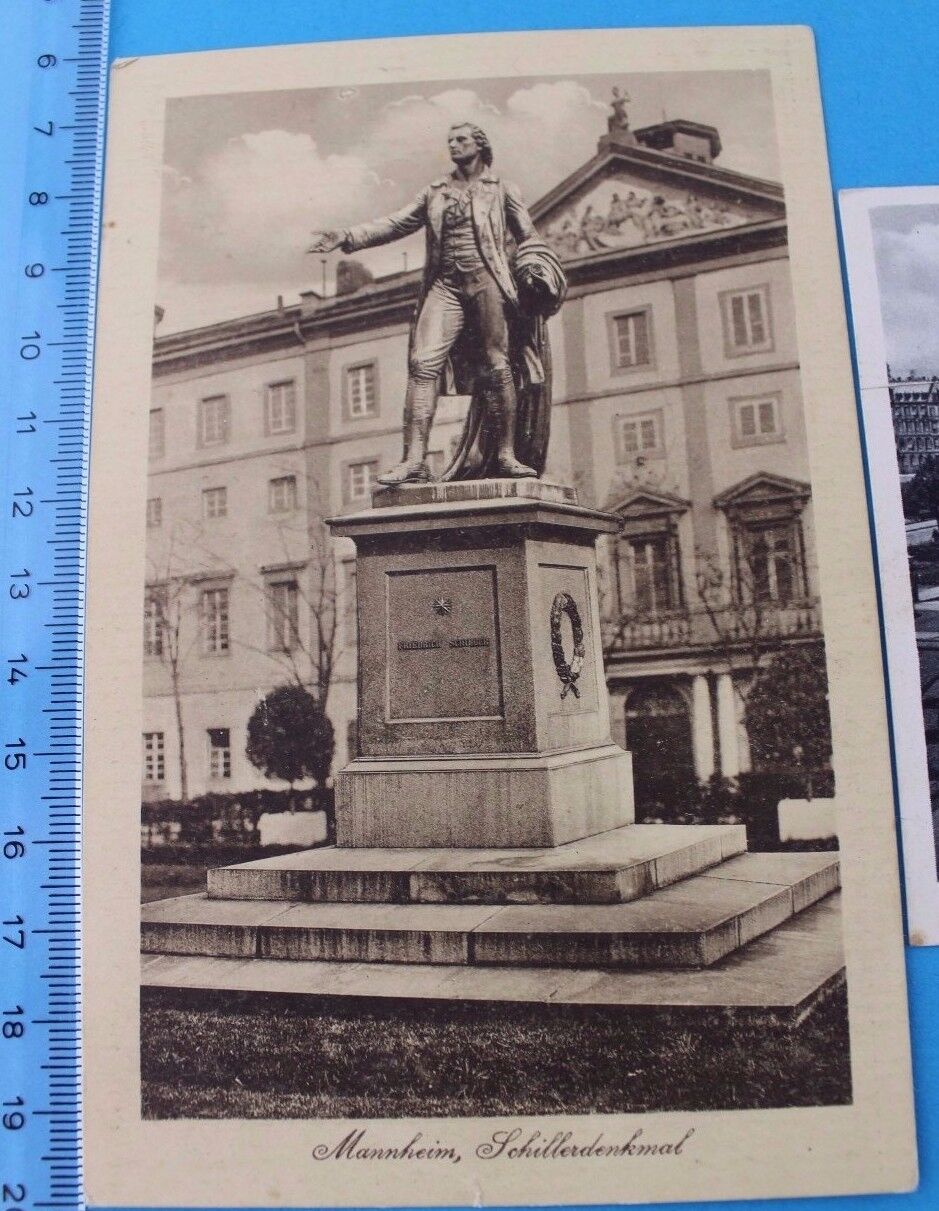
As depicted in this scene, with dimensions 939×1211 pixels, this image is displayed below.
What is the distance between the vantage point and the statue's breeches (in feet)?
10.8

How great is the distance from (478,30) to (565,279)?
0.94 m

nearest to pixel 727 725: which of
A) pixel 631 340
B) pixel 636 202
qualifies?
pixel 631 340

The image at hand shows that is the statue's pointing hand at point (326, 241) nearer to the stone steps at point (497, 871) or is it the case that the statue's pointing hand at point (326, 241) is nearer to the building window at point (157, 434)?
the building window at point (157, 434)

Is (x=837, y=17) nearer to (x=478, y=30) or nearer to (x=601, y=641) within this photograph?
(x=478, y=30)

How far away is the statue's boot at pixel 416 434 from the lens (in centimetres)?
330

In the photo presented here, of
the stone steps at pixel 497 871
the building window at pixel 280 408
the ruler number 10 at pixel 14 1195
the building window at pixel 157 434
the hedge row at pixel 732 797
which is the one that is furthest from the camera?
the building window at pixel 280 408

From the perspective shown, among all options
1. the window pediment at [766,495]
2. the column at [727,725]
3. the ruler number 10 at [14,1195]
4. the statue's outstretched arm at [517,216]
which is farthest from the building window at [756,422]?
the ruler number 10 at [14,1195]

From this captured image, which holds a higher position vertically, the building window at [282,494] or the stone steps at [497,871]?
the building window at [282,494]

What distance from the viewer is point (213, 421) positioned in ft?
10.9

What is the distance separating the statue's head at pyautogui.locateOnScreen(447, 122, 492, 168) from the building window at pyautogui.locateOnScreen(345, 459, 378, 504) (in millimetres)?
1118

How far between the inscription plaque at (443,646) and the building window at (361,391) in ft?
2.02

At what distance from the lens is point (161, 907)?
2.96 metres

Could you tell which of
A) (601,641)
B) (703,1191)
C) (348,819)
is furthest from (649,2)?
(703,1191)

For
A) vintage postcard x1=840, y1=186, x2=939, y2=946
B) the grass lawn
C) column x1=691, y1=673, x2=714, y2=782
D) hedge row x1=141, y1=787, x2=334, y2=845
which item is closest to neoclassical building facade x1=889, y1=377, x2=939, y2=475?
vintage postcard x1=840, y1=186, x2=939, y2=946
